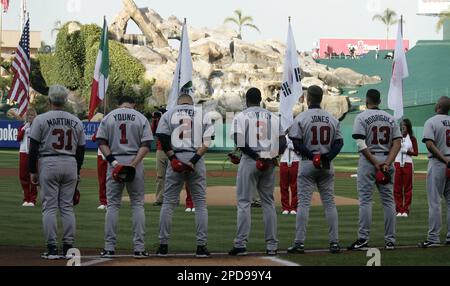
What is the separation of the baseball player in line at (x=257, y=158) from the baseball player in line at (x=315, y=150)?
312mm

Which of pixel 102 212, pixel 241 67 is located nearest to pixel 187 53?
pixel 102 212

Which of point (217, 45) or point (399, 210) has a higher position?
point (217, 45)

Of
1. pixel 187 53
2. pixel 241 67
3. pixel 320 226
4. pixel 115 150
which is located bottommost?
pixel 320 226

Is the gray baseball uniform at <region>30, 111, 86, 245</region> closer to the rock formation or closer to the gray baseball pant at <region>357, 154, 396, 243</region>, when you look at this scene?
the gray baseball pant at <region>357, 154, 396, 243</region>

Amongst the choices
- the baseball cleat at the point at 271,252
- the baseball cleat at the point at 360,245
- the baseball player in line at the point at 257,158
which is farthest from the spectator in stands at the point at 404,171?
the baseball cleat at the point at 271,252

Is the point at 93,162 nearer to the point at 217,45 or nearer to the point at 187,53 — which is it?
the point at 187,53

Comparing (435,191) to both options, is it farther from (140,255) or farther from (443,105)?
(140,255)

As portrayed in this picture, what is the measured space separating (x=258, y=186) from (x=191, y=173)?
976 millimetres

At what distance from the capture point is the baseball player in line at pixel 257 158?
13.4 meters

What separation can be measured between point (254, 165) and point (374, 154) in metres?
1.84

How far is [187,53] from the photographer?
2175 cm

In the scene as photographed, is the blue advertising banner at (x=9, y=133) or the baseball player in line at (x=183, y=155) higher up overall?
the blue advertising banner at (x=9, y=133)

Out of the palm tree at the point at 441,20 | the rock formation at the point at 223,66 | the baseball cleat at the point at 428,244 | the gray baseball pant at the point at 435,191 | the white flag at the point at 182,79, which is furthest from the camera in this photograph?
the palm tree at the point at 441,20

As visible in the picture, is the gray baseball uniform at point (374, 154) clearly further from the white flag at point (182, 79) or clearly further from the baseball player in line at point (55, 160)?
the white flag at point (182, 79)
